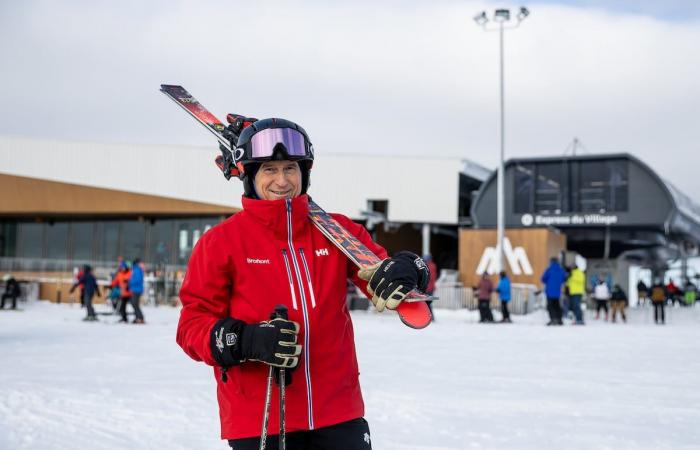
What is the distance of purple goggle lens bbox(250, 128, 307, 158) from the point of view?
7.50 ft

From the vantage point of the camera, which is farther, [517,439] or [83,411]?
[83,411]

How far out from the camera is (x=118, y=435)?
466 cm

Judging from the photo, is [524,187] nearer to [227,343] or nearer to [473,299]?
[473,299]

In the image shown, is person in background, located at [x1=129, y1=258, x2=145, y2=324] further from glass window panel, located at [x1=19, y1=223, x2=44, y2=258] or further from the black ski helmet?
glass window panel, located at [x1=19, y1=223, x2=44, y2=258]

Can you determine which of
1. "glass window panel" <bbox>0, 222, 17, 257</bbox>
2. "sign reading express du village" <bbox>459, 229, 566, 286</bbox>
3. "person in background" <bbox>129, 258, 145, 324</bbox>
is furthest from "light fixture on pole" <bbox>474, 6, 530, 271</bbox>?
"glass window panel" <bbox>0, 222, 17, 257</bbox>

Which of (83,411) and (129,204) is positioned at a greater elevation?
(129,204)

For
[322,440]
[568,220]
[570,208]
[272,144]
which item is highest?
[570,208]

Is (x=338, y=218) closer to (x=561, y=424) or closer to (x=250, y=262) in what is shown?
(x=250, y=262)

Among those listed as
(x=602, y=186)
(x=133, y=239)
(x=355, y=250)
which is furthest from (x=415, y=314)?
(x=133, y=239)

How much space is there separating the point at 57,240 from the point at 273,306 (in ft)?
115

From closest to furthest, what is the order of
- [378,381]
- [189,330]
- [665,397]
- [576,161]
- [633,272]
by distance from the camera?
[189,330] < [665,397] < [378,381] < [576,161] < [633,272]

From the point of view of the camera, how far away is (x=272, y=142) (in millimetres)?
2289

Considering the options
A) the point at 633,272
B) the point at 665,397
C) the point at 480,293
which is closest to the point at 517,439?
the point at 665,397

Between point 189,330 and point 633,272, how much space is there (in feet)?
148
